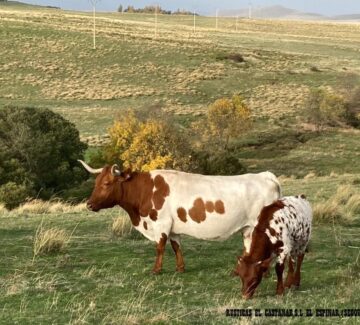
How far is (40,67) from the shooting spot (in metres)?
82.6

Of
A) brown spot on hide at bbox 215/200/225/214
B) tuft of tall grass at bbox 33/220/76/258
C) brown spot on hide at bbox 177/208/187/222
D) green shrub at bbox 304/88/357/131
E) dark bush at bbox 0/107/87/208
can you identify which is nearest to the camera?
brown spot on hide at bbox 215/200/225/214

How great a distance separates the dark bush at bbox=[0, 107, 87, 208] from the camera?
118 ft

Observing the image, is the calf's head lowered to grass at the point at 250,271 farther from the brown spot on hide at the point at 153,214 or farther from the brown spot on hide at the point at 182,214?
the brown spot on hide at the point at 153,214

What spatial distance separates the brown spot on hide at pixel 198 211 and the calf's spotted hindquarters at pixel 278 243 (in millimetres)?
1356

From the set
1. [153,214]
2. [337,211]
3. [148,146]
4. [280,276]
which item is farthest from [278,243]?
[148,146]

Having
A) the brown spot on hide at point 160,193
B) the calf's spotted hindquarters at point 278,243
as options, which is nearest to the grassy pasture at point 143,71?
the brown spot on hide at point 160,193

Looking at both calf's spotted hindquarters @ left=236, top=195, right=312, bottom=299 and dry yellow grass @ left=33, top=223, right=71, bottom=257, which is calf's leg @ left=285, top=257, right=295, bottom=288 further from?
dry yellow grass @ left=33, top=223, right=71, bottom=257

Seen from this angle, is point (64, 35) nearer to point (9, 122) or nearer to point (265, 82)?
point (265, 82)

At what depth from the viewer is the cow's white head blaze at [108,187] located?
10.2 metres

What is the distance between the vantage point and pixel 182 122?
63.0m

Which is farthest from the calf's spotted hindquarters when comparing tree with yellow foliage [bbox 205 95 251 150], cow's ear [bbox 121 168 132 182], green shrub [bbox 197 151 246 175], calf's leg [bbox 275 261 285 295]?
tree with yellow foliage [bbox 205 95 251 150]

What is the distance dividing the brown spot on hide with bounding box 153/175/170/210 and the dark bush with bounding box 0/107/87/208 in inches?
1013

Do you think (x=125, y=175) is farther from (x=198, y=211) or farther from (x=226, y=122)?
(x=226, y=122)

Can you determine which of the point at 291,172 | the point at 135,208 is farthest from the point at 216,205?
the point at 291,172
